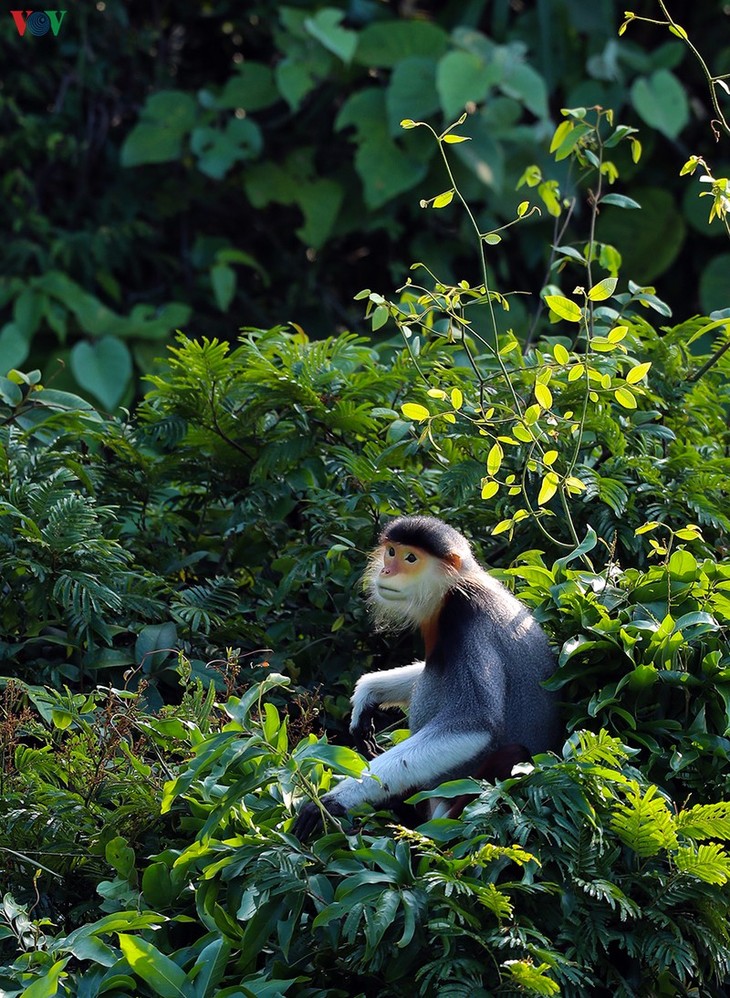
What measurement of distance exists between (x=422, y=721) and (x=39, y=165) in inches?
228

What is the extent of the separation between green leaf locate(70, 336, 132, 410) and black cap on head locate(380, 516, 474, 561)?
3931mm

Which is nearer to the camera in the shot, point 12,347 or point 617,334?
point 617,334

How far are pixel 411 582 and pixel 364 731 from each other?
1.29 ft

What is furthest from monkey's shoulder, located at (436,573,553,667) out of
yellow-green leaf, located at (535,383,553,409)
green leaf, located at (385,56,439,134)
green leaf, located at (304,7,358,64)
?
green leaf, located at (304,7,358,64)

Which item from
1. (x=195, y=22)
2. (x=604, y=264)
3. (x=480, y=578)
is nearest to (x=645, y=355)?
(x=604, y=264)

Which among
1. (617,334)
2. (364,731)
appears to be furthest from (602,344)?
(364,731)

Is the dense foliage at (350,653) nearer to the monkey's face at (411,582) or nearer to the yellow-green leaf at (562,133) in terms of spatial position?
the yellow-green leaf at (562,133)

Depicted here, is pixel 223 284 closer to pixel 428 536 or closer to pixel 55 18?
pixel 55 18

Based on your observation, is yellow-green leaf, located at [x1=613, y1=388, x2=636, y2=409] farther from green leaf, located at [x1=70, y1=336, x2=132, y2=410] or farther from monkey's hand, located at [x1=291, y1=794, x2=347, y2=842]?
green leaf, located at [x1=70, y1=336, x2=132, y2=410]

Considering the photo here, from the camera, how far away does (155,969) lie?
7.36 feet

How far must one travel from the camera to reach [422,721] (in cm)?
283

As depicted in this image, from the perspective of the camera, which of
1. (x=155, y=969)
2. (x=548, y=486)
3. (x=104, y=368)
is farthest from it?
(x=104, y=368)

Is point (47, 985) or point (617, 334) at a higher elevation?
point (617, 334)

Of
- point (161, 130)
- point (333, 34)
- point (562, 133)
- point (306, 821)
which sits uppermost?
point (562, 133)
